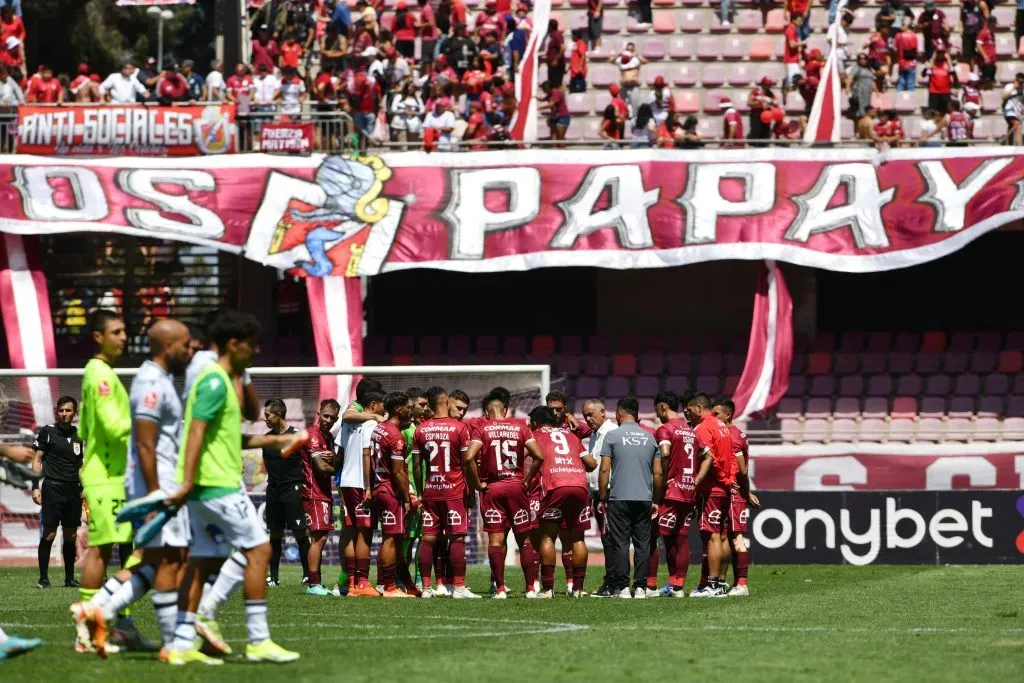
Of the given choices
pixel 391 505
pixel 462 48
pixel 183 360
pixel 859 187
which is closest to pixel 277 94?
pixel 462 48

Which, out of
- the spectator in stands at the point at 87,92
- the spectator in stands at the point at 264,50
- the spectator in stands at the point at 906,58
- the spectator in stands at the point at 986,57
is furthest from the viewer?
the spectator in stands at the point at 986,57

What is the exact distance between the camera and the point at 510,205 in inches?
1033

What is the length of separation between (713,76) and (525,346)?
19.3 feet

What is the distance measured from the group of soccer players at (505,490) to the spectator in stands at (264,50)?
14228mm

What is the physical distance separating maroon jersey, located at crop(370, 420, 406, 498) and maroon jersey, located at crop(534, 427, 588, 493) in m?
1.26

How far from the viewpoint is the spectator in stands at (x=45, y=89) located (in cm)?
2817

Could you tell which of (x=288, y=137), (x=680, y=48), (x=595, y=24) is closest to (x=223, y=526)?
(x=288, y=137)

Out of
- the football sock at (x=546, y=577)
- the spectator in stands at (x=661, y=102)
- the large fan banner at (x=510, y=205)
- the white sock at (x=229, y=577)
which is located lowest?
the football sock at (x=546, y=577)

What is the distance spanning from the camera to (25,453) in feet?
33.4

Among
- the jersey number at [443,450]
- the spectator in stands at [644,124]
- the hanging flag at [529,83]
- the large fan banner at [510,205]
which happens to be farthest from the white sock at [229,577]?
the spectator in stands at [644,124]

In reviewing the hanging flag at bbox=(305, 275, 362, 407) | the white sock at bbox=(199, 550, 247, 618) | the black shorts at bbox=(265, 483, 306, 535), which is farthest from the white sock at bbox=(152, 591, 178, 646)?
the hanging flag at bbox=(305, 275, 362, 407)

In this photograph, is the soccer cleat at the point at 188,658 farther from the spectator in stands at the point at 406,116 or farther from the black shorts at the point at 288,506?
A: the spectator in stands at the point at 406,116

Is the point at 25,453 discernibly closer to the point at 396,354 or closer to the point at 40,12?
the point at 396,354

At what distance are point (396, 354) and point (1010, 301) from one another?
10.8m
